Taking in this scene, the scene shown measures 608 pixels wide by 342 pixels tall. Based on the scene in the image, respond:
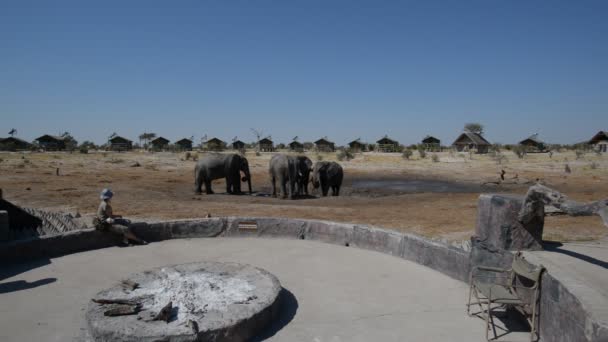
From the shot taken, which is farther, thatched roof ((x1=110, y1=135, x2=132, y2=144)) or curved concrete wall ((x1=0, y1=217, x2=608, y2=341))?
thatched roof ((x1=110, y1=135, x2=132, y2=144))

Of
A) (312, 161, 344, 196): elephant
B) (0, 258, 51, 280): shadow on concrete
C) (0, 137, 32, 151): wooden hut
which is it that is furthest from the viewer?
(0, 137, 32, 151): wooden hut

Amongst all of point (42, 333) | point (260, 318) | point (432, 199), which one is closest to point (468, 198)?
point (432, 199)

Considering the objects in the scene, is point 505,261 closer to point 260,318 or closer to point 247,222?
point 260,318

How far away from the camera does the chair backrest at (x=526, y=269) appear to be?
392cm

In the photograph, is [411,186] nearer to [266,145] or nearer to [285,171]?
[285,171]

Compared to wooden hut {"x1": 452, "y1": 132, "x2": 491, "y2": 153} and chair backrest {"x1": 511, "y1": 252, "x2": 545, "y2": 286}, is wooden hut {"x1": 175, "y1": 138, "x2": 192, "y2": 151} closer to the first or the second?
wooden hut {"x1": 452, "y1": 132, "x2": 491, "y2": 153}

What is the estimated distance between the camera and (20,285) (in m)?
5.18

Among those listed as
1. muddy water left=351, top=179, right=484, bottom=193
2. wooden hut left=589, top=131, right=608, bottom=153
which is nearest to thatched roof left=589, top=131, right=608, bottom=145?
wooden hut left=589, top=131, right=608, bottom=153

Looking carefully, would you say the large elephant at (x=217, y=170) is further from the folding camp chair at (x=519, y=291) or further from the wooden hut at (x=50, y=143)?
the wooden hut at (x=50, y=143)

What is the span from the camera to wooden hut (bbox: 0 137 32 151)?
5122cm

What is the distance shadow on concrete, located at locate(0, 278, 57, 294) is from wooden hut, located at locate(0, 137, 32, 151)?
190ft

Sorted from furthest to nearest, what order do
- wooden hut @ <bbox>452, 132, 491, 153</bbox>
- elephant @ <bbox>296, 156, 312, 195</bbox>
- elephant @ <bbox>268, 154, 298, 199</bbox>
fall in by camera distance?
wooden hut @ <bbox>452, 132, 491, 153</bbox> → elephant @ <bbox>296, 156, 312, 195</bbox> → elephant @ <bbox>268, 154, 298, 199</bbox>

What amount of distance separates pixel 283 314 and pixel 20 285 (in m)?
3.57

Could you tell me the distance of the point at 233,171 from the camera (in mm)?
19953
